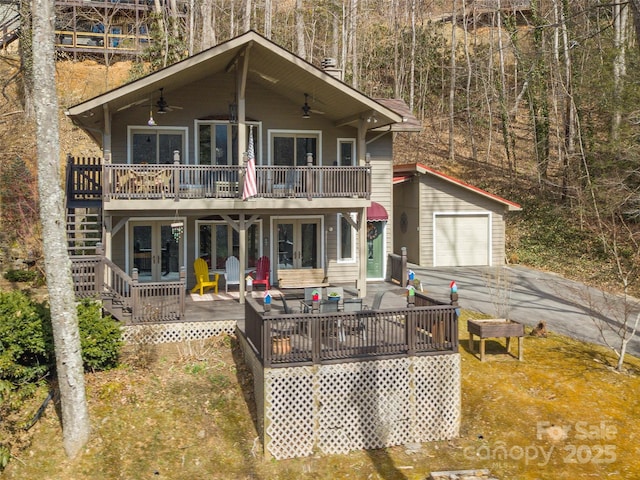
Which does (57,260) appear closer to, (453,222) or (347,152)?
(347,152)

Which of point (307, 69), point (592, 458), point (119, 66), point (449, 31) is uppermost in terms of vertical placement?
point (449, 31)

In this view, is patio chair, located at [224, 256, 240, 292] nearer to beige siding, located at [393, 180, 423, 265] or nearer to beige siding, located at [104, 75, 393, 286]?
beige siding, located at [104, 75, 393, 286]

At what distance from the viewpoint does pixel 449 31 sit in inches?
1934

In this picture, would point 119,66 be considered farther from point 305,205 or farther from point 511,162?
point 305,205

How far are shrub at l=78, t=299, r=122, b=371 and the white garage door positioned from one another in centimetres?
1579

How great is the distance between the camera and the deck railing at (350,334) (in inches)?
408

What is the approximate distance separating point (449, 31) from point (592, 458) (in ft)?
149

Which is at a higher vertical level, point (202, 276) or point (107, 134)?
point (107, 134)

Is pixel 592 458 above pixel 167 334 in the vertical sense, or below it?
below

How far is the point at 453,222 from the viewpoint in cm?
2447

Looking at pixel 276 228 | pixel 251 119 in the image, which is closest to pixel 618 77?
pixel 251 119

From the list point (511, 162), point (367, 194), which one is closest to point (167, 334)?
point (367, 194)

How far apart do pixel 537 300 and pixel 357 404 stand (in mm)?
10006

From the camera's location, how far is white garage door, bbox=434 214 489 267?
2444cm
